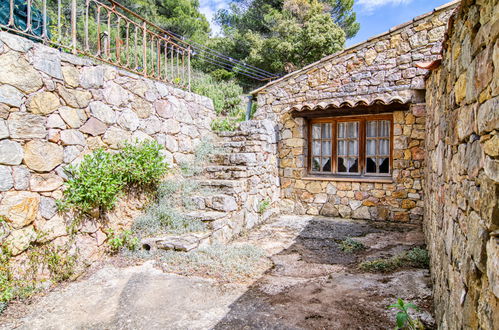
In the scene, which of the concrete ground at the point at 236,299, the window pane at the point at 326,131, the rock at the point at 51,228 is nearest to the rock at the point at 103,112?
the rock at the point at 51,228

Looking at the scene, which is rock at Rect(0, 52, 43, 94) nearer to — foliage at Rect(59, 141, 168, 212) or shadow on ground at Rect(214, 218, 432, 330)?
Answer: foliage at Rect(59, 141, 168, 212)

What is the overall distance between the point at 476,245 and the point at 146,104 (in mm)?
4499

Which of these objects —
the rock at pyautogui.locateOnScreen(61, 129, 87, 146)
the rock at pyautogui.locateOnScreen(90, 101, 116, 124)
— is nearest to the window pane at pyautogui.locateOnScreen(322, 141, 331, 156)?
the rock at pyautogui.locateOnScreen(90, 101, 116, 124)

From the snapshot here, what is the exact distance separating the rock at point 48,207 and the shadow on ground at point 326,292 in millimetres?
2154

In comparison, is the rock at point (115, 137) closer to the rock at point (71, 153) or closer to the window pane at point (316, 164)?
the rock at point (71, 153)

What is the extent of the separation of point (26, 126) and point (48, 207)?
865 millimetres

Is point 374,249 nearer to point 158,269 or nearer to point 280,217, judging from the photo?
point 280,217

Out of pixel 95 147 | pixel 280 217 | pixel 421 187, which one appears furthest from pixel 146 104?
pixel 421 187

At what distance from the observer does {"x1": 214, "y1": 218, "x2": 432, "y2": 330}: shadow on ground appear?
236 cm

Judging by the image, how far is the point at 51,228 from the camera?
10.3 feet

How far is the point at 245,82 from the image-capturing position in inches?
617

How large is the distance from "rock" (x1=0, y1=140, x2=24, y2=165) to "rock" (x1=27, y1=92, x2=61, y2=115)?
0.41 m

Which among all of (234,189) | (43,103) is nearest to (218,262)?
(234,189)

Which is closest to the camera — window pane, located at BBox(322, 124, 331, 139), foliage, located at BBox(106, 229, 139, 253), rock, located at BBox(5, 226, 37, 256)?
rock, located at BBox(5, 226, 37, 256)
